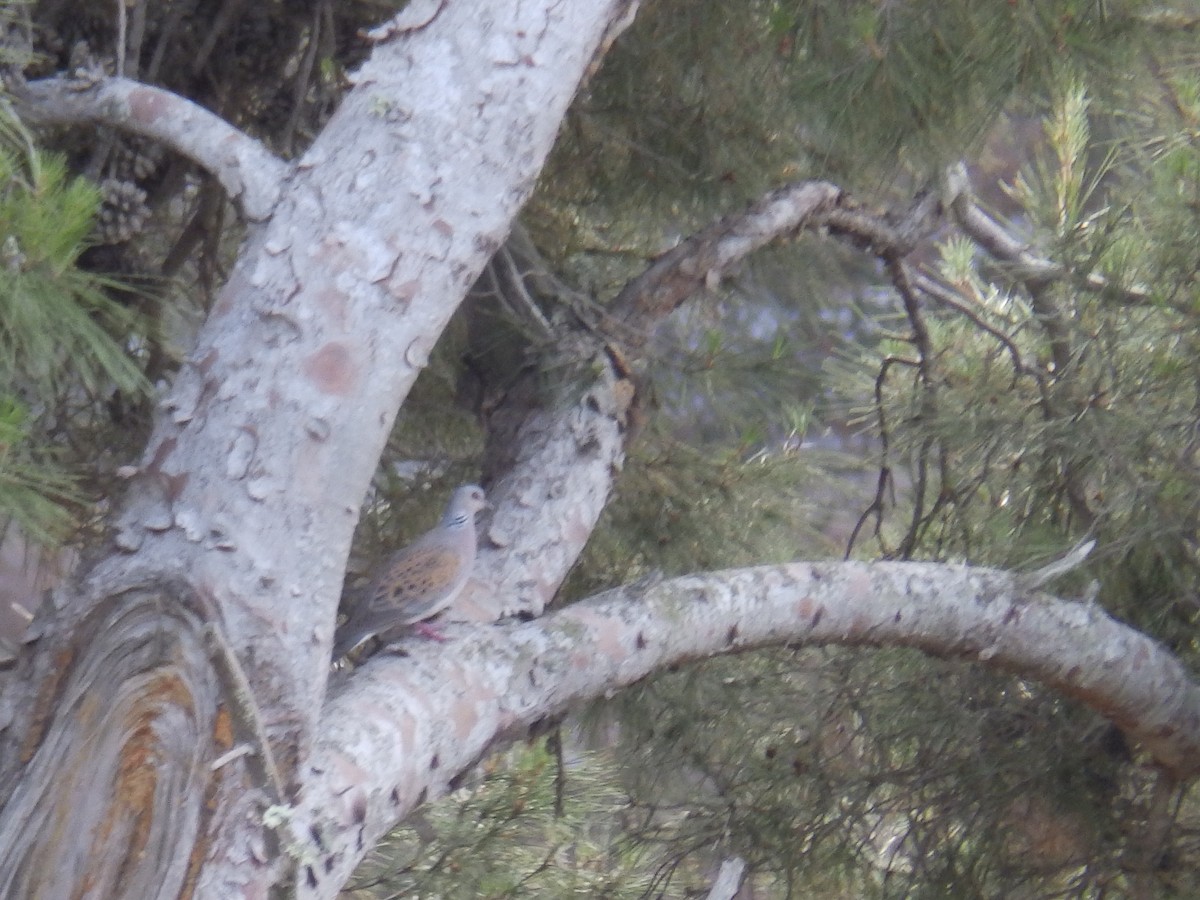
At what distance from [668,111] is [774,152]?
0.24m

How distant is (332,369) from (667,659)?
0.64 meters

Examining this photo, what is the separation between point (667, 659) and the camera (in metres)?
1.77

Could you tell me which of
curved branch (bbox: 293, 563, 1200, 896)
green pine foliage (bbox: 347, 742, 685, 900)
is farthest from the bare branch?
green pine foliage (bbox: 347, 742, 685, 900)

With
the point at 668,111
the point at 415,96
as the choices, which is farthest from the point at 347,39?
the point at 415,96

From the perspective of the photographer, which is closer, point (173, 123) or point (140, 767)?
point (140, 767)

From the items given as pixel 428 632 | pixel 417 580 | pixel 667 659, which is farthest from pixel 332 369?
pixel 417 580

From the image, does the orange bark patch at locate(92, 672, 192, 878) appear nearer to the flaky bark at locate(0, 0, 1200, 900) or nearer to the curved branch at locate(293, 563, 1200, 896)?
the flaky bark at locate(0, 0, 1200, 900)

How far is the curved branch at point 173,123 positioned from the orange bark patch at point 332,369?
20 centimetres

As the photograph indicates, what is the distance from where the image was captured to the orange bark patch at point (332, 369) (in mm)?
1411

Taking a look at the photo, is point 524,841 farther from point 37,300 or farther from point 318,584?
point 37,300

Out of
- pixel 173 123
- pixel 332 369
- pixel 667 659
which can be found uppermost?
pixel 173 123

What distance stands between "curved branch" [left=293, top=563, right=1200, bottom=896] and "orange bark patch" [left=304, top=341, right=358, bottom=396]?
0.34 m

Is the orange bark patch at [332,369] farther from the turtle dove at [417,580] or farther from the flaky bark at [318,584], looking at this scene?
the turtle dove at [417,580]

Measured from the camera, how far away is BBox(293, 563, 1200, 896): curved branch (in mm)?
1378
